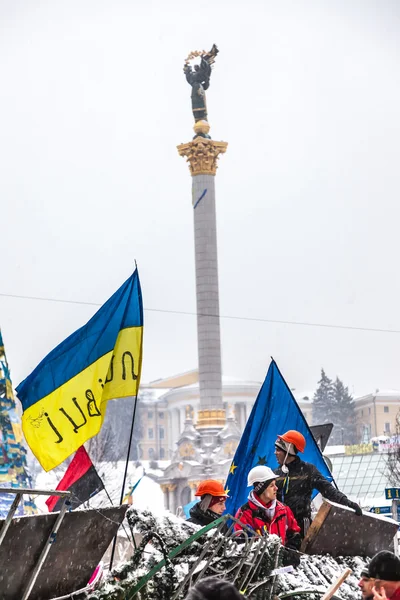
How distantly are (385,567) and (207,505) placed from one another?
2.78 metres

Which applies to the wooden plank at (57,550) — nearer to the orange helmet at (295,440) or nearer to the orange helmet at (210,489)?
the orange helmet at (210,489)

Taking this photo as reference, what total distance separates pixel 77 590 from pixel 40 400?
2716mm

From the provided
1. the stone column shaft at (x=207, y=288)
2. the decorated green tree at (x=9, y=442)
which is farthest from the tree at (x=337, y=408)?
the decorated green tree at (x=9, y=442)

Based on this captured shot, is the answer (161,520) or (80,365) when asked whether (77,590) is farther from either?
(80,365)

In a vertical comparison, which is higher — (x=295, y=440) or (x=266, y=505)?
(x=295, y=440)

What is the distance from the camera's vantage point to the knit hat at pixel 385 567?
397 cm

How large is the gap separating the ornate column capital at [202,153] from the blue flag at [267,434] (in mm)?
52550

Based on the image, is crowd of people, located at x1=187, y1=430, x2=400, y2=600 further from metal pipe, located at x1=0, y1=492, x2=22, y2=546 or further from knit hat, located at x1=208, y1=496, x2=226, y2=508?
metal pipe, located at x1=0, y1=492, x2=22, y2=546

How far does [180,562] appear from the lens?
4.86 meters

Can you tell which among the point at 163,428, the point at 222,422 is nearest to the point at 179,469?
the point at 222,422

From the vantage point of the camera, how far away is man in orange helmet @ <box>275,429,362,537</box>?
7.18 metres

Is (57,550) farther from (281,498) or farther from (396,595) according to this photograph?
(281,498)

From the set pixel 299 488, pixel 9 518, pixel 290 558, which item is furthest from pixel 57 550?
pixel 299 488

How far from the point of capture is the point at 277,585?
533 centimetres
